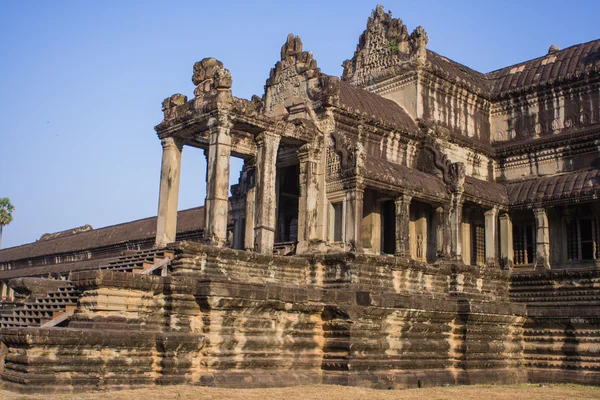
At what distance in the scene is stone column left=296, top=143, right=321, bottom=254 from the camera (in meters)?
20.0

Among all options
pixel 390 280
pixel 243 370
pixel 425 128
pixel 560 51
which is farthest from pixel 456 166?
pixel 243 370

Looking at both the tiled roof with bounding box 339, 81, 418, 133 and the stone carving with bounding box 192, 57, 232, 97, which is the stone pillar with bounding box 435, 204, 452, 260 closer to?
the tiled roof with bounding box 339, 81, 418, 133

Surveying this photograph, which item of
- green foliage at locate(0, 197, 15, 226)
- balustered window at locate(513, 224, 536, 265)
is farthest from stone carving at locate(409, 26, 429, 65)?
green foliage at locate(0, 197, 15, 226)

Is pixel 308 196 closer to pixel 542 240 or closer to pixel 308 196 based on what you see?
pixel 308 196

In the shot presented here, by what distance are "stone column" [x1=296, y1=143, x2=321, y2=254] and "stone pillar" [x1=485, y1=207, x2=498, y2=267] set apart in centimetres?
697

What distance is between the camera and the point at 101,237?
37438 millimetres

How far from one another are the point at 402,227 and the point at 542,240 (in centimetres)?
570

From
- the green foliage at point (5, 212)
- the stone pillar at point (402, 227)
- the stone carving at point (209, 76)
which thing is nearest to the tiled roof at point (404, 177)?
the stone pillar at point (402, 227)

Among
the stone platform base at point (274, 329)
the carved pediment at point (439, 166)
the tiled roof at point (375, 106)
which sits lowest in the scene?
the stone platform base at point (274, 329)

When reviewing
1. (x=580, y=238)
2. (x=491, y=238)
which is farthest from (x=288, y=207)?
(x=580, y=238)

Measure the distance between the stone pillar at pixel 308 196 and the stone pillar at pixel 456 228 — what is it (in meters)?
4.48

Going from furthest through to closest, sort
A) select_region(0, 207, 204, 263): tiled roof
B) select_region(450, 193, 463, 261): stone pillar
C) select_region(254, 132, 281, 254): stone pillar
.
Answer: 1. select_region(0, 207, 204, 263): tiled roof
2. select_region(450, 193, 463, 261): stone pillar
3. select_region(254, 132, 281, 254): stone pillar

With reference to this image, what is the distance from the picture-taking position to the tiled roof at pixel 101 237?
33.4 meters

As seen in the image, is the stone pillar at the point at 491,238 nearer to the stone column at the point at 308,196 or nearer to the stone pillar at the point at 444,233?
the stone pillar at the point at 444,233
